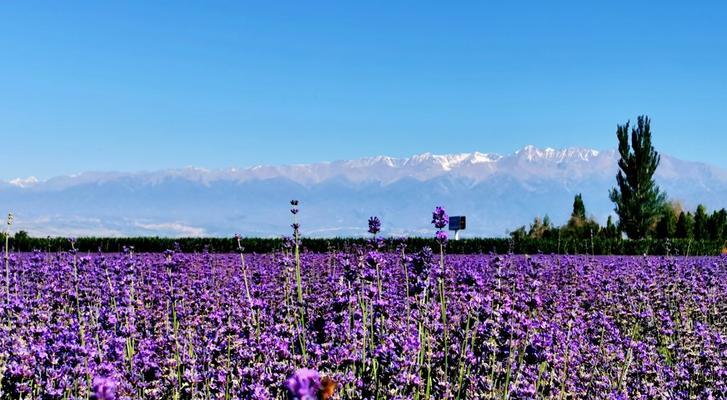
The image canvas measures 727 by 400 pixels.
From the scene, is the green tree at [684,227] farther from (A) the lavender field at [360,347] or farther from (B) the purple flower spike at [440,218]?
(B) the purple flower spike at [440,218]

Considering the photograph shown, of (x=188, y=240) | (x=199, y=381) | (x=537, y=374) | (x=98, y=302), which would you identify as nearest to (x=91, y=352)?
(x=199, y=381)

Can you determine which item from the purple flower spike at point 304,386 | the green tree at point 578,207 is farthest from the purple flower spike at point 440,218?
the green tree at point 578,207

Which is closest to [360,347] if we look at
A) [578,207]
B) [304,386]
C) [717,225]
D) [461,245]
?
[304,386]

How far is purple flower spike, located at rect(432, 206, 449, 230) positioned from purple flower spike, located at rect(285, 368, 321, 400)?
345cm

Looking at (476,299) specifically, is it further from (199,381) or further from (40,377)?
(40,377)

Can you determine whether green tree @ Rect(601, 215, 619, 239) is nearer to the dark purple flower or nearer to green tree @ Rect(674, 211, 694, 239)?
green tree @ Rect(674, 211, 694, 239)

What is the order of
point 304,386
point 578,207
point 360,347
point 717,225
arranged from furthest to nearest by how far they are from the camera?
1. point 578,207
2. point 717,225
3. point 360,347
4. point 304,386

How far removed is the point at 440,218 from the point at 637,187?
38.3 m

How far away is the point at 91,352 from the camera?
4117 mm

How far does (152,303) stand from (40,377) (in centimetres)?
359

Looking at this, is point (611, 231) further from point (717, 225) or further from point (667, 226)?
point (717, 225)

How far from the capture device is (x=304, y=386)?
1283mm

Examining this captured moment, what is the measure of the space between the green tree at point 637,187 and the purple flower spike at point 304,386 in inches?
1608

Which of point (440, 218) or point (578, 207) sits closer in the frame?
point (440, 218)
